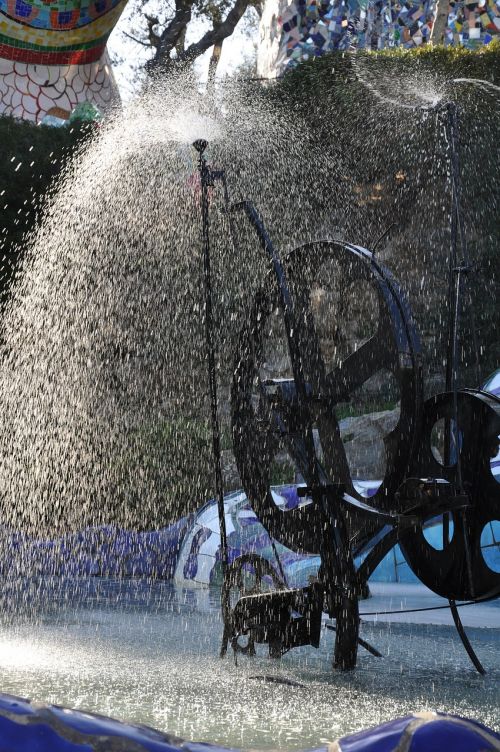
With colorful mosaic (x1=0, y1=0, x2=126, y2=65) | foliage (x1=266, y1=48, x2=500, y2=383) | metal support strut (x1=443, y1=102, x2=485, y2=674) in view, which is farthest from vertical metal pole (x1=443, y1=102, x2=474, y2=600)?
colorful mosaic (x1=0, y1=0, x2=126, y2=65)

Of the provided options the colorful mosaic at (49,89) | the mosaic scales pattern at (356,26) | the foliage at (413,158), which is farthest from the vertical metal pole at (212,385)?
the mosaic scales pattern at (356,26)

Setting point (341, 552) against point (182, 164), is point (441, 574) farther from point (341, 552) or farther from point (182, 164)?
point (182, 164)

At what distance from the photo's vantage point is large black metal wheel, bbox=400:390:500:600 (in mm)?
4070

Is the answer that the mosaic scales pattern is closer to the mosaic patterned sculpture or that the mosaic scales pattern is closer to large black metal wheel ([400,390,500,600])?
the mosaic patterned sculpture

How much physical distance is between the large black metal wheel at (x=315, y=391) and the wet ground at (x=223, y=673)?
623 mm

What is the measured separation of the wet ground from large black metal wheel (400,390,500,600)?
38 centimetres

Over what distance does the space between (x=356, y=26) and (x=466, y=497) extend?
1624 centimetres

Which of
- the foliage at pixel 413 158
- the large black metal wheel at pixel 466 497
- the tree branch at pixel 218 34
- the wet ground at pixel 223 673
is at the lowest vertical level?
the wet ground at pixel 223 673

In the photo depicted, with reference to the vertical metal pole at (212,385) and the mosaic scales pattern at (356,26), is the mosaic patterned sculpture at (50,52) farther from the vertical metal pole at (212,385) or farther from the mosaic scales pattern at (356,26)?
the vertical metal pole at (212,385)

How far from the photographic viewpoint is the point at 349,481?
15.0ft

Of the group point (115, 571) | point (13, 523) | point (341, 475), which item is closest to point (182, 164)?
point (13, 523)

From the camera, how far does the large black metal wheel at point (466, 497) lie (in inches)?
160

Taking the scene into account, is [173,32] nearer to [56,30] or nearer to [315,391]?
[56,30]

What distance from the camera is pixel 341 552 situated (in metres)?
4.04
